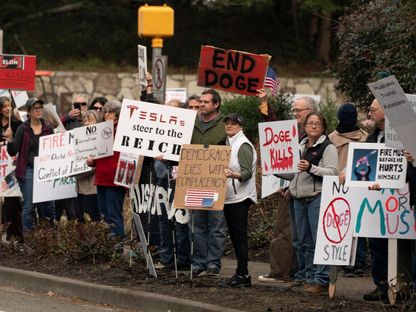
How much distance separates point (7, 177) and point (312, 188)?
610 cm

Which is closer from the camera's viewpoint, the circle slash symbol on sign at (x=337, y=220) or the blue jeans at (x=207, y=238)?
the circle slash symbol on sign at (x=337, y=220)

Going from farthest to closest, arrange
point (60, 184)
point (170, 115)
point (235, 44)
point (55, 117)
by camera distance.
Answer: point (235, 44)
point (55, 117)
point (60, 184)
point (170, 115)

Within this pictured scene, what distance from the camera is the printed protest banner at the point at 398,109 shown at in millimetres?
9828

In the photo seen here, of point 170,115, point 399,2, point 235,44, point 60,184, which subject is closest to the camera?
point 399,2

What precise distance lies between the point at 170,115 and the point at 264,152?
41.3 inches

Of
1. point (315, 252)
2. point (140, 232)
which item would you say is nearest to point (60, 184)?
point (140, 232)

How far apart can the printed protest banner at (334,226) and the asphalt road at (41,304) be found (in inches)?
80.4

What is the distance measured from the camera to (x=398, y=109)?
9883 millimetres

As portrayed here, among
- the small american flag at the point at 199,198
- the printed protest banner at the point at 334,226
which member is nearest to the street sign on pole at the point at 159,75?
the small american flag at the point at 199,198

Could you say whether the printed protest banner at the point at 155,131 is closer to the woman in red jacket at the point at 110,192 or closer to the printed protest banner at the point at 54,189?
the woman in red jacket at the point at 110,192

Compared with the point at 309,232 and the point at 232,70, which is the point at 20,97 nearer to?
the point at 232,70

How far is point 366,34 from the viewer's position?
1697 centimetres

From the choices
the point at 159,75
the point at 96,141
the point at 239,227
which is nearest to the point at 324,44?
→ the point at 159,75

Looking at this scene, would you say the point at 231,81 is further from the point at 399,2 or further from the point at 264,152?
the point at 399,2
